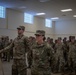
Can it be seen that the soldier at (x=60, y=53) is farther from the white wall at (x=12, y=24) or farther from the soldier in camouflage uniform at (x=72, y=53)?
the white wall at (x=12, y=24)

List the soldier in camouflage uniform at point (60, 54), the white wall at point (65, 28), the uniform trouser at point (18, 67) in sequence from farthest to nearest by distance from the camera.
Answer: the white wall at point (65, 28) → the soldier in camouflage uniform at point (60, 54) → the uniform trouser at point (18, 67)

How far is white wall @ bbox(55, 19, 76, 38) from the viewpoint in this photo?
20.1 m

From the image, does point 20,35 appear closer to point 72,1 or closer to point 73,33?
point 72,1

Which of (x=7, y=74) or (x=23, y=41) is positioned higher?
(x=23, y=41)

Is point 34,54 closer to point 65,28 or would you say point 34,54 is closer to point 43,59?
point 43,59

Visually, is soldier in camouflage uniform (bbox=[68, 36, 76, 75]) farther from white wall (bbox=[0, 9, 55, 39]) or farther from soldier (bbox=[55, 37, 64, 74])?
white wall (bbox=[0, 9, 55, 39])

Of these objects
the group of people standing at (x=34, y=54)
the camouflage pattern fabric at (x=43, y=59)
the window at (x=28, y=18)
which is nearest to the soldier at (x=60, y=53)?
the group of people standing at (x=34, y=54)

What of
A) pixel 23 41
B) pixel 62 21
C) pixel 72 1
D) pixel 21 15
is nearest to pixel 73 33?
pixel 62 21

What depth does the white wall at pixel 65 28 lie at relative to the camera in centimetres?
2011

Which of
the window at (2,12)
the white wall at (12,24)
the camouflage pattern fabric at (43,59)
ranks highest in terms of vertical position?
the window at (2,12)

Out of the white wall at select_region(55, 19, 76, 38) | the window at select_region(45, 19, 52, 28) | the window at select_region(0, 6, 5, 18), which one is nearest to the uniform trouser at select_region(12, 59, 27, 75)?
the window at select_region(0, 6, 5, 18)

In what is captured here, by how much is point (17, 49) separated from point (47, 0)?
25.5 ft

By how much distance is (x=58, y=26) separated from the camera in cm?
2130

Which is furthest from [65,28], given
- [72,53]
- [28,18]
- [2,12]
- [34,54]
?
A: [34,54]
